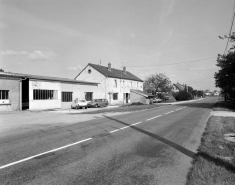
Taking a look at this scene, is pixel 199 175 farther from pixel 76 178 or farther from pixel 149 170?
pixel 76 178

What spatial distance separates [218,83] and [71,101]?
2473cm

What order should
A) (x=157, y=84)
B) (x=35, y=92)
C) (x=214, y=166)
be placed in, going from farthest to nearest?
(x=157, y=84) → (x=35, y=92) → (x=214, y=166)

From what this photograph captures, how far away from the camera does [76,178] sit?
13.8 feet

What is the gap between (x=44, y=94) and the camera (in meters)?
27.7

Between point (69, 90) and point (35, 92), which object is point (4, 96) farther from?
point (69, 90)

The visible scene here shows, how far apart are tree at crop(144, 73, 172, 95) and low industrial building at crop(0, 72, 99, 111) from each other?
1510 inches

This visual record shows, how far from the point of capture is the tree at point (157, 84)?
67.2m

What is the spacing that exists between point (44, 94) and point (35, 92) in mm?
1570

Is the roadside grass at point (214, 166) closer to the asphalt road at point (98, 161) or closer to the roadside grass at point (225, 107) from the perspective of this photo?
the asphalt road at point (98, 161)

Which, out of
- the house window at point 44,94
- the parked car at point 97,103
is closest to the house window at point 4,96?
the house window at point 44,94

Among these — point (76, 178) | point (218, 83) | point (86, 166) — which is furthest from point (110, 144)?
point (218, 83)

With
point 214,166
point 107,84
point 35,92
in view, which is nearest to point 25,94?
point 35,92

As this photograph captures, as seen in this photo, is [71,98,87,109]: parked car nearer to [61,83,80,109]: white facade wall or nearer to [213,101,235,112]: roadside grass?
[61,83,80,109]: white facade wall

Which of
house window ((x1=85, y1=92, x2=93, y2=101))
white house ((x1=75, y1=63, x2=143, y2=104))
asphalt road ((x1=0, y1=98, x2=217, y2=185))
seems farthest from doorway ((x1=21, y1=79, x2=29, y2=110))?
asphalt road ((x1=0, y1=98, x2=217, y2=185))
